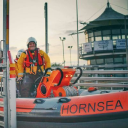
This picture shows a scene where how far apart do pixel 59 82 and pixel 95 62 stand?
25929 millimetres

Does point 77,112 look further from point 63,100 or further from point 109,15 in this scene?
point 109,15

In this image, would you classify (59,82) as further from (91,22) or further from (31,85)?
(91,22)

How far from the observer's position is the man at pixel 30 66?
5895 millimetres

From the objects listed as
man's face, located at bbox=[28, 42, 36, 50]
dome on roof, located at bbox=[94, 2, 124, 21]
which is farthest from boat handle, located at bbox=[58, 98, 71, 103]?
dome on roof, located at bbox=[94, 2, 124, 21]

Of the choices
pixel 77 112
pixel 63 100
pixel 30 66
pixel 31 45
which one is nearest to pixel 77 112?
pixel 77 112

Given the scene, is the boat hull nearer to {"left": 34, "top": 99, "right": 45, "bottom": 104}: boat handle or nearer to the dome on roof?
{"left": 34, "top": 99, "right": 45, "bottom": 104}: boat handle

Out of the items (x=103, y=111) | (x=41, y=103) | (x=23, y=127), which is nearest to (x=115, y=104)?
(x=103, y=111)

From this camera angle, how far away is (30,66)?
6.12 m

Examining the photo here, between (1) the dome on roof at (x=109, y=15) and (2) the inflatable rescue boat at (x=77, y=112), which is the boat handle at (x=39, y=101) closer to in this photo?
(2) the inflatable rescue boat at (x=77, y=112)

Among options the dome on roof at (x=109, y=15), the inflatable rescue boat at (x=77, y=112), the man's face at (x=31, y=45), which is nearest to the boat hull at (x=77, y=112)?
the inflatable rescue boat at (x=77, y=112)

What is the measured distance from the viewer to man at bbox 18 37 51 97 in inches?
232

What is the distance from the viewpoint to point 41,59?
6246mm

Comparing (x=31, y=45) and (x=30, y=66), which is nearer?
(x=30, y=66)

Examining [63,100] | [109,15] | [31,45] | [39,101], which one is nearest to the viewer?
[63,100]
